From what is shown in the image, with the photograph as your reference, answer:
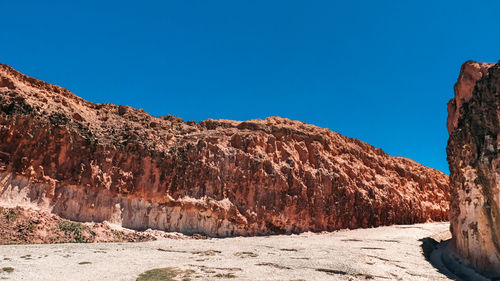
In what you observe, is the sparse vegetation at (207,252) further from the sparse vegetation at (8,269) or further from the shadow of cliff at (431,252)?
the shadow of cliff at (431,252)

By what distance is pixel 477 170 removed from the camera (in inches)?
881

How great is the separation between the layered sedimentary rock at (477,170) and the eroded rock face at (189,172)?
19258mm

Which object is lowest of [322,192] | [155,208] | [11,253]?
[11,253]

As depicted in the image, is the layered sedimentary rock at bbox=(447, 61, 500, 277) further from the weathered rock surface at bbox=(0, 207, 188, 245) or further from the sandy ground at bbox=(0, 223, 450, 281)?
the weathered rock surface at bbox=(0, 207, 188, 245)

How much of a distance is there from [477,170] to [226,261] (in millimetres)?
17541

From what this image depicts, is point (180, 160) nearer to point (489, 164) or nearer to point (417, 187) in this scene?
point (489, 164)

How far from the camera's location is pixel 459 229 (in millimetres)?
24453

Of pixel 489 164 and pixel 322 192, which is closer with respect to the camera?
pixel 489 164

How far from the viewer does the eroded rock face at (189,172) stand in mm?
30984

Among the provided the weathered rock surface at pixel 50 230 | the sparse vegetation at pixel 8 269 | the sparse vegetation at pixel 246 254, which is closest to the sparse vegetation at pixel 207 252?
the sparse vegetation at pixel 246 254

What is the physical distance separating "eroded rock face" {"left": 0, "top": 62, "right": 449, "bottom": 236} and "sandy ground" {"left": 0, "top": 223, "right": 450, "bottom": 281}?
6.78 metres

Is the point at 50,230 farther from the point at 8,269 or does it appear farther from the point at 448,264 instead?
the point at 448,264

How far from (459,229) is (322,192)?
2075 cm

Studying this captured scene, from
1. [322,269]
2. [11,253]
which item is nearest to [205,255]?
[322,269]
